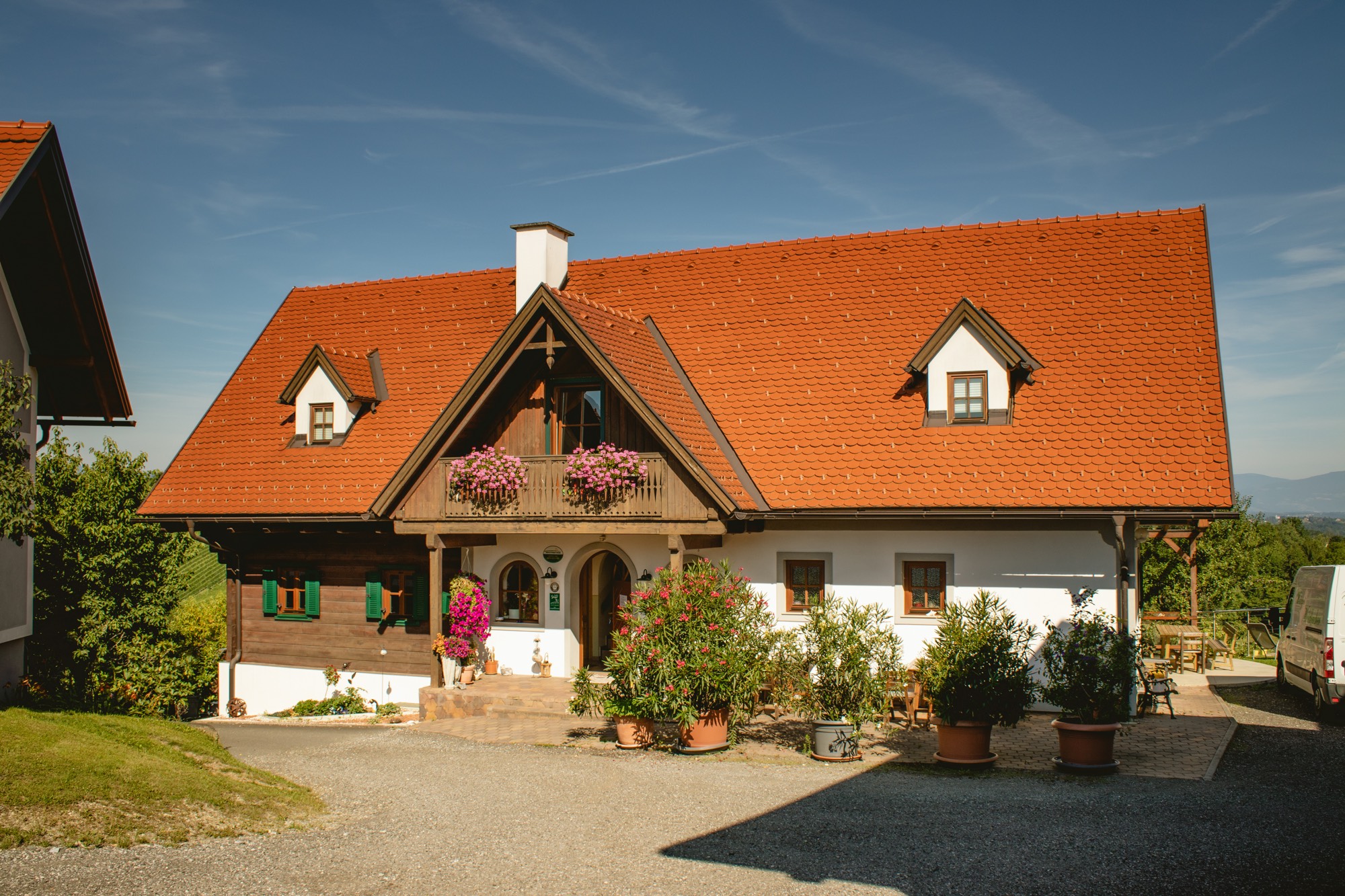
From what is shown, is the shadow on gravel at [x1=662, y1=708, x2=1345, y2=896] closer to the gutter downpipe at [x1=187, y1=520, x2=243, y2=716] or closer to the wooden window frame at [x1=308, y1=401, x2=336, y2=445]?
the wooden window frame at [x1=308, y1=401, x2=336, y2=445]

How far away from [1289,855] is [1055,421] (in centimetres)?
880

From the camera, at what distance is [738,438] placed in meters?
18.6

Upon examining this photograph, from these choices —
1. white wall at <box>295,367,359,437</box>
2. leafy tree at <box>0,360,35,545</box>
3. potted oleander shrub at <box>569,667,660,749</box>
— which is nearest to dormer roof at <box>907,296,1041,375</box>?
potted oleander shrub at <box>569,667,660,749</box>

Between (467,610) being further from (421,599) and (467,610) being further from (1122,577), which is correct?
(1122,577)

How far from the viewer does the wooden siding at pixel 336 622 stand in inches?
784

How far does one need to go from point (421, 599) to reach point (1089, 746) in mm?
11558

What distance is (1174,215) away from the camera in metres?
19.5

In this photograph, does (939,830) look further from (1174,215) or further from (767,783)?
(1174,215)

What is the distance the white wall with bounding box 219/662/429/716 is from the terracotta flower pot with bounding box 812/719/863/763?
8535 mm

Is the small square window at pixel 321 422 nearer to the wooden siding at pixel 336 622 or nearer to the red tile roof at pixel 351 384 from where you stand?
the red tile roof at pixel 351 384

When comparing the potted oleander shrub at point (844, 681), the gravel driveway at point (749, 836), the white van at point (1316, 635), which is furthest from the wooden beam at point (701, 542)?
the white van at point (1316, 635)

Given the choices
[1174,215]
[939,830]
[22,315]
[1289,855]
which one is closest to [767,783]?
[939,830]

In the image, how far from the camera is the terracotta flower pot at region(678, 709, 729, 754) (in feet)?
46.8

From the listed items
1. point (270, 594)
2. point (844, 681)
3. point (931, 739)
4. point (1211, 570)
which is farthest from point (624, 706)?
point (1211, 570)
